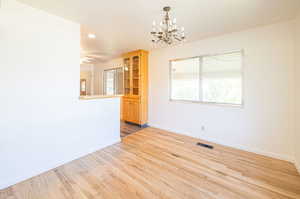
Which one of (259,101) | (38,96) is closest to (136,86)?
(38,96)

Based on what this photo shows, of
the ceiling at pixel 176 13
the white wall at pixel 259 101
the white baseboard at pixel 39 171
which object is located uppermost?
the ceiling at pixel 176 13

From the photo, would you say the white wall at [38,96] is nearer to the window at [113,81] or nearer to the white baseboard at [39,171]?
the white baseboard at [39,171]

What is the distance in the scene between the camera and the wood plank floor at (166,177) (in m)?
1.56

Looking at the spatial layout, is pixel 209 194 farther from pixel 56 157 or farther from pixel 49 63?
pixel 49 63

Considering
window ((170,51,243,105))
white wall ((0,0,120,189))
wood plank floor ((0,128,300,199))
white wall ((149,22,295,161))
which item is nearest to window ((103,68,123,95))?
window ((170,51,243,105))

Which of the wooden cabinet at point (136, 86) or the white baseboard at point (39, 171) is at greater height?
the wooden cabinet at point (136, 86)

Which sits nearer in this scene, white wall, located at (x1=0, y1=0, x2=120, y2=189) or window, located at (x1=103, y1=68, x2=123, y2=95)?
white wall, located at (x1=0, y1=0, x2=120, y2=189)

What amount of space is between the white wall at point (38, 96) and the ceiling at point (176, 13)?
13.3 inches

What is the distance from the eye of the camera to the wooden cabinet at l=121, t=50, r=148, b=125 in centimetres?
416

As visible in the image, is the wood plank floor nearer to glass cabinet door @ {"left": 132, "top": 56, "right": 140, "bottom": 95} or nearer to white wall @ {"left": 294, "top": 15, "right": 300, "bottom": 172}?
white wall @ {"left": 294, "top": 15, "right": 300, "bottom": 172}

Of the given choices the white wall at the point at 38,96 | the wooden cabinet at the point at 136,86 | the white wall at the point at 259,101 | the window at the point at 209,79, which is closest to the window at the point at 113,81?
the wooden cabinet at the point at 136,86

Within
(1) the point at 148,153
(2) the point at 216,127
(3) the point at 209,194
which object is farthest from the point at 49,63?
(2) the point at 216,127

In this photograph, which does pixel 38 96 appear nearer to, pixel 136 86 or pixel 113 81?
pixel 136 86

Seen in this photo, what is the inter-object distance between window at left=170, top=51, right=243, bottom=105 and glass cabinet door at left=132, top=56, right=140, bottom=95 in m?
1.13
